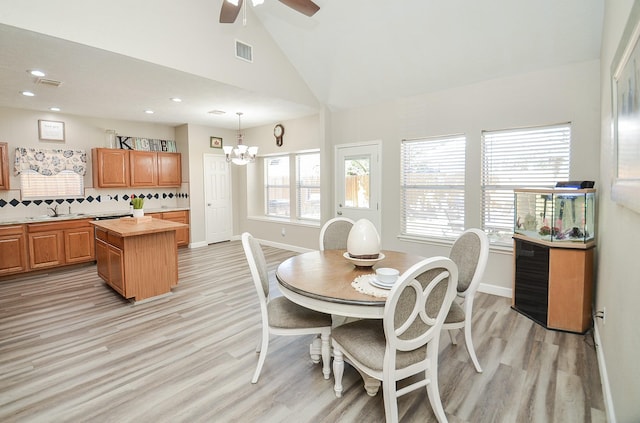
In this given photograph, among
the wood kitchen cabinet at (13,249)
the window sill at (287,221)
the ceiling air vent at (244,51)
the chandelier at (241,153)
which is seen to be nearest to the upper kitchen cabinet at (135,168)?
the wood kitchen cabinet at (13,249)

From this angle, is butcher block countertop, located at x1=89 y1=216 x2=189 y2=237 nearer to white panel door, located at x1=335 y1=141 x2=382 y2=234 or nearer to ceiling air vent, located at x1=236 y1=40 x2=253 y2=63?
ceiling air vent, located at x1=236 y1=40 x2=253 y2=63

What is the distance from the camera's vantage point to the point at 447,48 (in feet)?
11.8

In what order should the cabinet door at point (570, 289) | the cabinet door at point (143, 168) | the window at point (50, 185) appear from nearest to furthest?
the cabinet door at point (570, 289), the window at point (50, 185), the cabinet door at point (143, 168)

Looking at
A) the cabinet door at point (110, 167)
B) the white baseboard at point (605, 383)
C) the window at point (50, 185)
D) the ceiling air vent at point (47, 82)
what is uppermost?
the ceiling air vent at point (47, 82)

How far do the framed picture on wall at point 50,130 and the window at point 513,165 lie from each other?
6523 millimetres

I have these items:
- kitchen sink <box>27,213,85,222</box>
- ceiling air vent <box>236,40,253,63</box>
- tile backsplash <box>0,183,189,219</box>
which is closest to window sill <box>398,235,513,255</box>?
ceiling air vent <box>236,40,253,63</box>

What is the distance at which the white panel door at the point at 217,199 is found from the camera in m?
6.82

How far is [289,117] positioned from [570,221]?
4591 millimetres

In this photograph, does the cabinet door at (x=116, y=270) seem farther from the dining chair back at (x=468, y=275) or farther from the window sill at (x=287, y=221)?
the dining chair back at (x=468, y=275)

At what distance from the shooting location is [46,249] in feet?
15.6

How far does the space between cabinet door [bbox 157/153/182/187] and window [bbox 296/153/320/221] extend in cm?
250

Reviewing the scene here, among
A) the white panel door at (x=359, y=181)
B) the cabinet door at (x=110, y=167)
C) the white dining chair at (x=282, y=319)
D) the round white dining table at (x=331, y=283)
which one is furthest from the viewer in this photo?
the cabinet door at (x=110, y=167)

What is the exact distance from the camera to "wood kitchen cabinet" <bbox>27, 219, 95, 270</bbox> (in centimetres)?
466

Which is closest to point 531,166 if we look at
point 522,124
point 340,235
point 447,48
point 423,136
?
point 522,124
